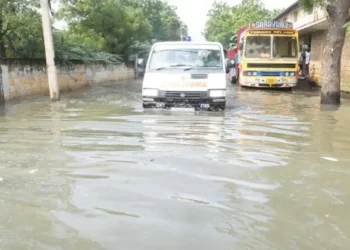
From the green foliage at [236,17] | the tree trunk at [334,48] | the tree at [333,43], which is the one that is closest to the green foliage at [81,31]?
the tree at [333,43]

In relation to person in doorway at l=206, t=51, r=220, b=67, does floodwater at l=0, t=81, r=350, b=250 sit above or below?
below

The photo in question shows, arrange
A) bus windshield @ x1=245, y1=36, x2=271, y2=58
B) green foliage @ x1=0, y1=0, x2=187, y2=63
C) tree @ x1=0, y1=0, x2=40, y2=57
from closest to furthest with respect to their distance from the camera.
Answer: tree @ x1=0, y1=0, x2=40, y2=57 → green foliage @ x1=0, y1=0, x2=187, y2=63 → bus windshield @ x1=245, y1=36, x2=271, y2=58

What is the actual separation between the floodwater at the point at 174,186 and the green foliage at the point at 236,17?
2086 inches

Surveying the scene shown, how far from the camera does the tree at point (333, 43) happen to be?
39.4 ft

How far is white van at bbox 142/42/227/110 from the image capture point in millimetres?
10156

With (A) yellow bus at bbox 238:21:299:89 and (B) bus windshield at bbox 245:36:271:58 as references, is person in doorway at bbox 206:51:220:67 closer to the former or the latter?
(A) yellow bus at bbox 238:21:299:89

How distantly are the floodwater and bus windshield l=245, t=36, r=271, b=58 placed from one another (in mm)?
10168

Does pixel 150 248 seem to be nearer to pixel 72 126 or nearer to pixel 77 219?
pixel 77 219

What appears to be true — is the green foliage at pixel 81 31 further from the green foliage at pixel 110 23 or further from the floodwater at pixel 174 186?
the floodwater at pixel 174 186

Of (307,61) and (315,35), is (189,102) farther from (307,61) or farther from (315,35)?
(307,61)

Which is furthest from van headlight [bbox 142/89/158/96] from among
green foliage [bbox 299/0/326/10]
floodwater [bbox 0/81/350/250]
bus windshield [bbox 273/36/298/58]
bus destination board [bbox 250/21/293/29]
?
bus destination board [bbox 250/21/293/29]

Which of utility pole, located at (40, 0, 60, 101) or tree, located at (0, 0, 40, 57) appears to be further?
tree, located at (0, 0, 40, 57)

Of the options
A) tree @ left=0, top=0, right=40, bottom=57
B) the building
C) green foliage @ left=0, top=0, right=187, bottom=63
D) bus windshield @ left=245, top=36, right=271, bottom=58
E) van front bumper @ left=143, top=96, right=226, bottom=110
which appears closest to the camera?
van front bumper @ left=143, top=96, right=226, bottom=110

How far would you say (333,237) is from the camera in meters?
3.35
